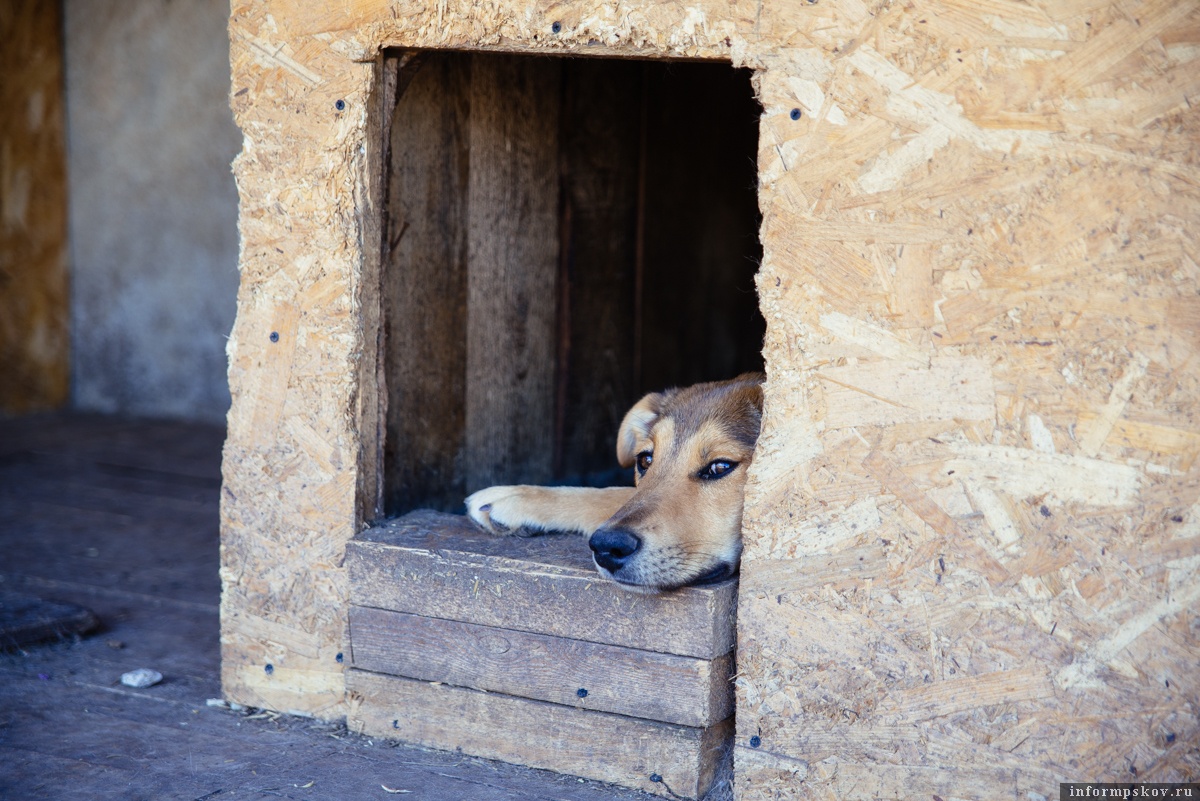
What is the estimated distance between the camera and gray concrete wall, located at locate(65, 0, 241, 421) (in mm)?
8234

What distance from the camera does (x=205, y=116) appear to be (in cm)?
824

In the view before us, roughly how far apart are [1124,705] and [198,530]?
4.80 m

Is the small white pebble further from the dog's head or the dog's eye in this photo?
the dog's eye

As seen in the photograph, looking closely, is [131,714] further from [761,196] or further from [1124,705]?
[1124,705]

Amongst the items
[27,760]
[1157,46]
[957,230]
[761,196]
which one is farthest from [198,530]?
[1157,46]

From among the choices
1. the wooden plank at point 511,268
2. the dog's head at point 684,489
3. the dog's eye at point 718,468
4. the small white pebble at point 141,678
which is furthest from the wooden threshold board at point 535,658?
the wooden plank at point 511,268

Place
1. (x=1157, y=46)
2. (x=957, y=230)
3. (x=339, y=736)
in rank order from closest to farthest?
(x=1157, y=46) < (x=957, y=230) < (x=339, y=736)

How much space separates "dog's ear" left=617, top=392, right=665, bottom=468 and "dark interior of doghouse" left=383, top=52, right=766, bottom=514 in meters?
0.74

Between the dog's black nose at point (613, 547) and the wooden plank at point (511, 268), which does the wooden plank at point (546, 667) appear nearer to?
the dog's black nose at point (613, 547)

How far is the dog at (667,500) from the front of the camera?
304 cm

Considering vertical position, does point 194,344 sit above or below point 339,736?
above

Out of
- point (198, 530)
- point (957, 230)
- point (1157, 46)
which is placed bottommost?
point (198, 530)

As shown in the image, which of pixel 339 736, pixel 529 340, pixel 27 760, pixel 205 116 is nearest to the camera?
pixel 27 760

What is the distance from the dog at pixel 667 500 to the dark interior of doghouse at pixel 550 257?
0.59m
